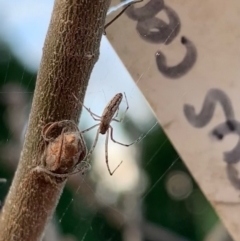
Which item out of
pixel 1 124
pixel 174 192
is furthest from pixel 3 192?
pixel 174 192

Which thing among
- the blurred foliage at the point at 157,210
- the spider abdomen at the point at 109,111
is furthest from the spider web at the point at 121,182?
the spider abdomen at the point at 109,111

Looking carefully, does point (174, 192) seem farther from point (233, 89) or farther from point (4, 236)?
point (4, 236)

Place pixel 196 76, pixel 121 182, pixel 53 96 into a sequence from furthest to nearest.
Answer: pixel 121 182 < pixel 196 76 < pixel 53 96

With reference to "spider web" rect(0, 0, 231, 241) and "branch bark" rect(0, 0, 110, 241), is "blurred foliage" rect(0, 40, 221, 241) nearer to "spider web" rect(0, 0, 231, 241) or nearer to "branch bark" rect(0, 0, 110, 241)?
"spider web" rect(0, 0, 231, 241)

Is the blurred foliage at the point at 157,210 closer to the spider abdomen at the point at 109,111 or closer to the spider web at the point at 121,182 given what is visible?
the spider web at the point at 121,182

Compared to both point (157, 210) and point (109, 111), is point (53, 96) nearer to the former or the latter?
point (109, 111)

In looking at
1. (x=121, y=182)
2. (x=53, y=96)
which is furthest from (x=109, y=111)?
(x=121, y=182)
